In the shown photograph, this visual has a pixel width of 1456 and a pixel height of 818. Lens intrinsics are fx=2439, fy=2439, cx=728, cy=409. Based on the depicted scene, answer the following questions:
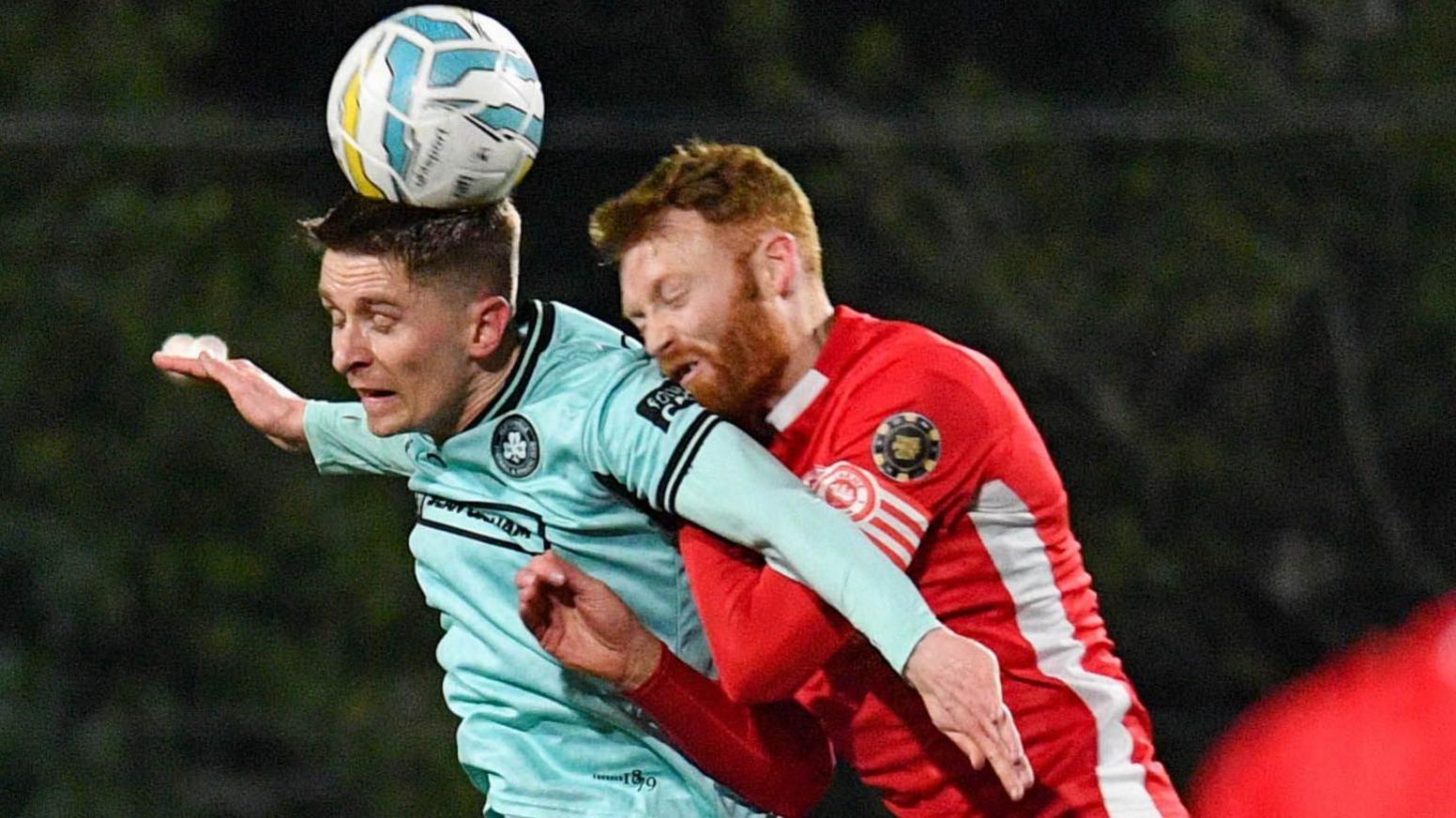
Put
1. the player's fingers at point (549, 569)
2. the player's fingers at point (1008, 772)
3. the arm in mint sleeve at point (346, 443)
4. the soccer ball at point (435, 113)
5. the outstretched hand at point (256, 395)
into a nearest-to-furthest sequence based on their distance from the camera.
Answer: the player's fingers at point (1008, 772) < the player's fingers at point (549, 569) < the soccer ball at point (435, 113) < the arm in mint sleeve at point (346, 443) < the outstretched hand at point (256, 395)

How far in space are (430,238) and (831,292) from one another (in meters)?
2.98

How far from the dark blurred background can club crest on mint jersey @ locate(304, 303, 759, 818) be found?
2.81 metres

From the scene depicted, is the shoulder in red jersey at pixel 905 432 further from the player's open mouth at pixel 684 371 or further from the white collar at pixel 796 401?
the player's open mouth at pixel 684 371

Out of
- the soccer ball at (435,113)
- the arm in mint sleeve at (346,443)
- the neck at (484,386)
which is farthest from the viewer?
the arm in mint sleeve at (346,443)

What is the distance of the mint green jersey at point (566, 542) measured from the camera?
2777 mm

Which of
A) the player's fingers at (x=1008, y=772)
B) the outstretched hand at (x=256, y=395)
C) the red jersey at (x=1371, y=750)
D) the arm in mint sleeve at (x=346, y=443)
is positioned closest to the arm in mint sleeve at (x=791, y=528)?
the player's fingers at (x=1008, y=772)

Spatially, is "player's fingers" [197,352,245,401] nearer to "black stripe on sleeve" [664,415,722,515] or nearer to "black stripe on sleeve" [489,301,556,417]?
"black stripe on sleeve" [489,301,556,417]

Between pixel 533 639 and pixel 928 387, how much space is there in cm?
55

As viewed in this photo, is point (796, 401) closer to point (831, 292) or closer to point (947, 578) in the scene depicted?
point (947, 578)

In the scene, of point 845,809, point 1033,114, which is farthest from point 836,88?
point 845,809

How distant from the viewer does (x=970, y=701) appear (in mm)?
2541

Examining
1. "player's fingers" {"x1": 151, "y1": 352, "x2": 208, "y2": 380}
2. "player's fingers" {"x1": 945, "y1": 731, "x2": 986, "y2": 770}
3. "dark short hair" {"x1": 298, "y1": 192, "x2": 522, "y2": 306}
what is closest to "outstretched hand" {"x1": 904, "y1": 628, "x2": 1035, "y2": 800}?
"player's fingers" {"x1": 945, "y1": 731, "x2": 986, "y2": 770}

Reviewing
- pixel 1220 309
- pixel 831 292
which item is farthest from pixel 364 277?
pixel 1220 309

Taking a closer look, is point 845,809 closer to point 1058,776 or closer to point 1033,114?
point 1033,114
